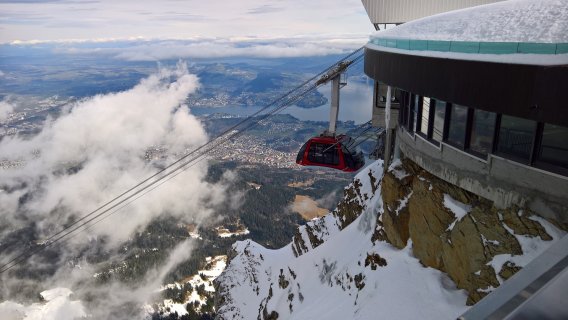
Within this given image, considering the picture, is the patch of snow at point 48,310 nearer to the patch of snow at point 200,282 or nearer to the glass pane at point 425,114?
the patch of snow at point 200,282

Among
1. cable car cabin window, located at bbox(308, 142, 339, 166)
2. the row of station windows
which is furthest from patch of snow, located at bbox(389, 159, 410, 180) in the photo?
cable car cabin window, located at bbox(308, 142, 339, 166)

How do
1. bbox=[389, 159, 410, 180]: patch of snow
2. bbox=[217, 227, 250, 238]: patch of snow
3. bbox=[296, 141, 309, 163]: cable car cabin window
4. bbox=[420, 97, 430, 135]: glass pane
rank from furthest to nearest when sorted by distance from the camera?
bbox=[217, 227, 250, 238]: patch of snow, bbox=[296, 141, 309, 163]: cable car cabin window, bbox=[389, 159, 410, 180]: patch of snow, bbox=[420, 97, 430, 135]: glass pane

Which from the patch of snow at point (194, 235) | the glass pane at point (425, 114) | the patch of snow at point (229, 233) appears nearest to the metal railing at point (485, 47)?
the glass pane at point (425, 114)

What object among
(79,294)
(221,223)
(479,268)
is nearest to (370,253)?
(479,268)

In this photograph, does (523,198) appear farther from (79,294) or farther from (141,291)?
(79,294)

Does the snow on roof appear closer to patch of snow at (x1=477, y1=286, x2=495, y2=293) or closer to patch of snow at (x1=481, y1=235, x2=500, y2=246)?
patch of snow at (x1=481, y1=235, x2=500, y2=246)
